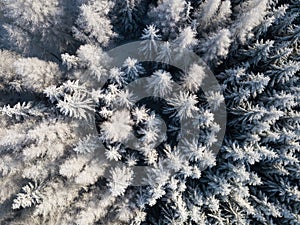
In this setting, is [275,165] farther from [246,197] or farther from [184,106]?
[184,106]

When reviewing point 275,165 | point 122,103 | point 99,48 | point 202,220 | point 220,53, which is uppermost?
point 220,53

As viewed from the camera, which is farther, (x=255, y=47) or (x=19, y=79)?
(x=19, y=79)

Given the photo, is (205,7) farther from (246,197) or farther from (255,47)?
(246,197)

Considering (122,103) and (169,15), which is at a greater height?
(169,15)

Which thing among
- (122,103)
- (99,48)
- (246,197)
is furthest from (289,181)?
(99,48)

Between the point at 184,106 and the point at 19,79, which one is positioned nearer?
the point at 184,106

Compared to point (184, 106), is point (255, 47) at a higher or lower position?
higher

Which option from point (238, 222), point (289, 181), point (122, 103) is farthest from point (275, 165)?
point (122, 103)

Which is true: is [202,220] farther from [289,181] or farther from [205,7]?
[205,7]

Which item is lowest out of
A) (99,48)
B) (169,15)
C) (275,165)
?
(275,165)
